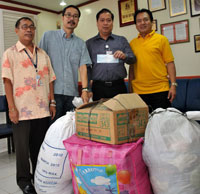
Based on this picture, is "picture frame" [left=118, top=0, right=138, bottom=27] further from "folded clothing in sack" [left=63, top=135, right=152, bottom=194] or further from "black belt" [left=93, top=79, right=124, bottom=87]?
"folded clothing in sack" [left=63, top=135, right=152, bottom=194]

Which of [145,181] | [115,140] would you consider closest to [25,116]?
[115,140]

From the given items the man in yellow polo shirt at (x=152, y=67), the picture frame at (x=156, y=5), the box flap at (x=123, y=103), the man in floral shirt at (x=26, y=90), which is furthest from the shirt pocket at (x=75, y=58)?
the picture frame at (x=156, y=5)

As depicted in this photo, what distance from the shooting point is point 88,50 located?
6.79 feet

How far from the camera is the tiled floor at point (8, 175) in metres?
1.90

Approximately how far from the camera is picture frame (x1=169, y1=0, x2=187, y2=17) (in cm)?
335

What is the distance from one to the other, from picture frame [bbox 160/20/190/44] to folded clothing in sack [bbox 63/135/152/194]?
8.91 feet

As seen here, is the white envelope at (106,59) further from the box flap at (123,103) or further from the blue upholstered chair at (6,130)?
the blue upholstered chair at (6,130)

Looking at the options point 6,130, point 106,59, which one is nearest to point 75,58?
point 106,59

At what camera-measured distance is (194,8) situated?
128 inches

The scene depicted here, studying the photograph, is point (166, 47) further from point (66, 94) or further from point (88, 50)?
point (66, 94)

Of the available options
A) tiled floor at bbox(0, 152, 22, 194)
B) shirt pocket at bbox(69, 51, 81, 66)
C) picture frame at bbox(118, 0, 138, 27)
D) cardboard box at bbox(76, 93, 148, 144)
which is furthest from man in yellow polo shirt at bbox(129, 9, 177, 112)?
picture frame at bbox(118, 0, 138, 27)

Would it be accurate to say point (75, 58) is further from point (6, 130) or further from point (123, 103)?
point (6, 130)

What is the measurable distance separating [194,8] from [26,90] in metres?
2.84

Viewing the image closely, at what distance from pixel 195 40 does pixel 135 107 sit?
2.55m
